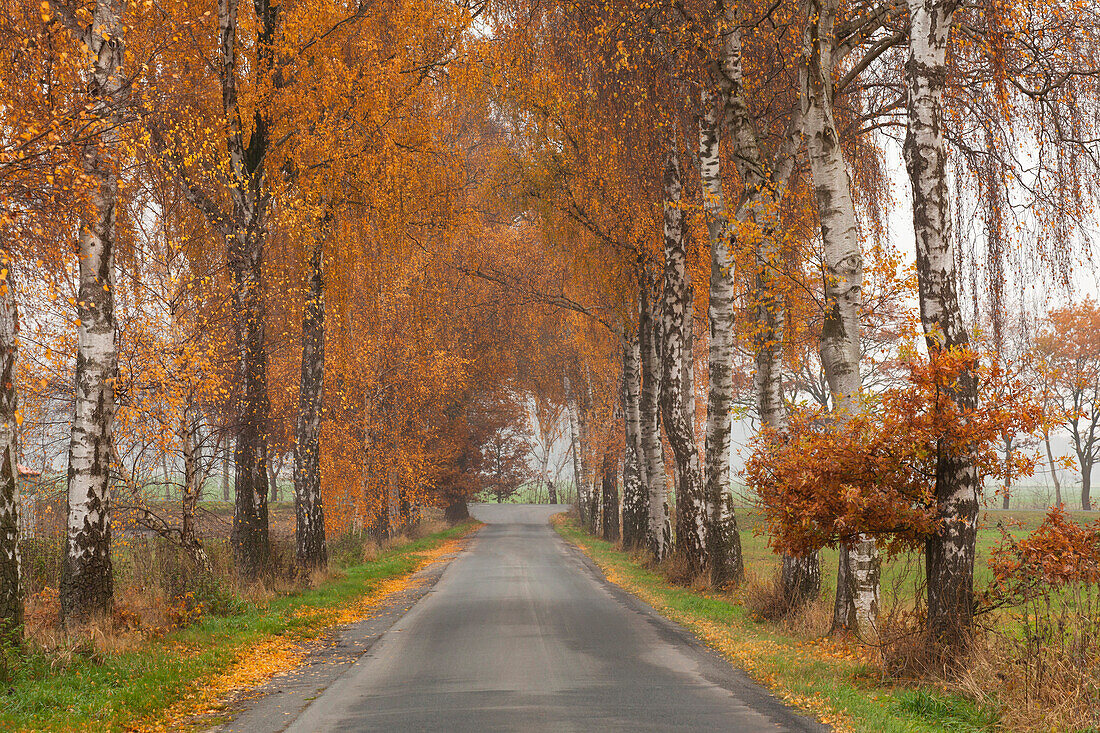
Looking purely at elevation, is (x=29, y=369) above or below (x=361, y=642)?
above

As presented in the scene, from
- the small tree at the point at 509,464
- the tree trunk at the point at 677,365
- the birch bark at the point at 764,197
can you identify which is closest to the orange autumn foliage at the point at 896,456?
the birch bark at the point at 764,197

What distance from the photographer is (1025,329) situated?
35.7 feet

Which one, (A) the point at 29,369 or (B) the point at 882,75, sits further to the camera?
(B) the point at 882,75

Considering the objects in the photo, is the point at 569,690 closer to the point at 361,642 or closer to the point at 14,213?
the point at 361,642

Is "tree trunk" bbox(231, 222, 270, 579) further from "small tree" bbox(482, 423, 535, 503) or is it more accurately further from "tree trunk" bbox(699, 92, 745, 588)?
"small tree" bbox(482, 423, 535, 503)

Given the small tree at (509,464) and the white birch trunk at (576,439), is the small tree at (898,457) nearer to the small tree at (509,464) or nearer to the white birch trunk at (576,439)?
the white birch trunk at (576,439)

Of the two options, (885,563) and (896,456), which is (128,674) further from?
(885,563)

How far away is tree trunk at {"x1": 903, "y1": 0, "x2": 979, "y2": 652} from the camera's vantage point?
7223 mm

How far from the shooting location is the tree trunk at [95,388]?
30.2ft

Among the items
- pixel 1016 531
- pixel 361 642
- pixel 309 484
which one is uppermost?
pixel 309 484

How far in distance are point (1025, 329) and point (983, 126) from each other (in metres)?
2.75

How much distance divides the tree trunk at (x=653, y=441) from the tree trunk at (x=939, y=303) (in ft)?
42.2

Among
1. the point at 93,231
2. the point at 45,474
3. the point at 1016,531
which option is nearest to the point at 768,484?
the point at 93,231

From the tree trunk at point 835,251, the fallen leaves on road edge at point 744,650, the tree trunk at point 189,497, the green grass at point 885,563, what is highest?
the tree trunk at point 835,251
